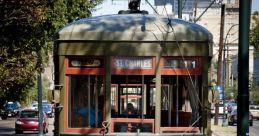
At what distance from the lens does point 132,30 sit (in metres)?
9.57

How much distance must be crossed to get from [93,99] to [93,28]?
1165 millimetres

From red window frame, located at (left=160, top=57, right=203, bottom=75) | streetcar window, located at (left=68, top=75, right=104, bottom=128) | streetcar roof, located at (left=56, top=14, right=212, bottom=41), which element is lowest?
streetcar window, located at (left=68, top=75, right=104, bottom=128)

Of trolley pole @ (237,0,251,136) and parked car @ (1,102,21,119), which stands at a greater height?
trolley pole @ (237,0,251,136)

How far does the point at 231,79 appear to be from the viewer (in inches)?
4451

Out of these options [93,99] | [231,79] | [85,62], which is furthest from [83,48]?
[231,79]

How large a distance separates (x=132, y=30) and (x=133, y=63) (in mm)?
547

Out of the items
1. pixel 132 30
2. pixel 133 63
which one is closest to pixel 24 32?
pixel 132 30

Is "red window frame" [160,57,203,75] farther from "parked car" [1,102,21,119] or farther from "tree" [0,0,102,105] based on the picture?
"parked car" [1,102,21,119]

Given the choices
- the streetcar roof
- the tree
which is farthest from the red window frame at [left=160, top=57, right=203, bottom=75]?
the tree

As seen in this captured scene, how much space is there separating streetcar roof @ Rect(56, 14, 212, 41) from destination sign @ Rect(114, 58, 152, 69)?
0.32 meters

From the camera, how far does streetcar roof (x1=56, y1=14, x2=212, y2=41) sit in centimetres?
953

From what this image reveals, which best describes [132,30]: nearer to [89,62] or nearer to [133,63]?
[133,63]

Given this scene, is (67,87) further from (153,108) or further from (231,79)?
(231,79)

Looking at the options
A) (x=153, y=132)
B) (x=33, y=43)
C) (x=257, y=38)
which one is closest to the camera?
(x=153, y=132)
